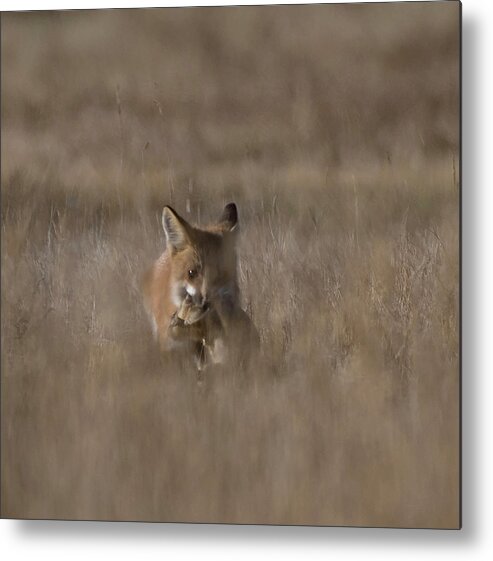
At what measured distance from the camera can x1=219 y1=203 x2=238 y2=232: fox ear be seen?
2051 millimetres

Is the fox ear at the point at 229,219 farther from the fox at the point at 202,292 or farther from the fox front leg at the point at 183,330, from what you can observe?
the fox front leg at the point at 183,330

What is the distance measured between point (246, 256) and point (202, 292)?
0.13 m

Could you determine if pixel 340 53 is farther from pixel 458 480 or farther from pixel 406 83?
pixel 458 480

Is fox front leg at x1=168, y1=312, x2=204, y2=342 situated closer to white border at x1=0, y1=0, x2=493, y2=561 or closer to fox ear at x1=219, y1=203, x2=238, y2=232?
fox ear at x1=219, y1=203, x2=238, y2=232

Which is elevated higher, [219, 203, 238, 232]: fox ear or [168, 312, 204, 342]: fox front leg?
[219, 203, 238, 232]: fox ear

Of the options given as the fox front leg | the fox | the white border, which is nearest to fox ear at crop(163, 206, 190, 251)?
the fox

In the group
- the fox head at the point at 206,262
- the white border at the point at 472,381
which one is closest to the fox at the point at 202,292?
the fox head at the point at 206,262

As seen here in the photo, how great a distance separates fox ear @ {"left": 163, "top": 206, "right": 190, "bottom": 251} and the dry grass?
3cm

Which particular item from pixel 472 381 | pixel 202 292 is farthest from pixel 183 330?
pixel 472 381

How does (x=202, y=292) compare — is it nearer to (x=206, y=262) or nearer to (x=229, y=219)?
(x=206, y=262)

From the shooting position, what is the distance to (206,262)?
80.8 inches

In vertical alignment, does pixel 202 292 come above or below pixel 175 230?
below

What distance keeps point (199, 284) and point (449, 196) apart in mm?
578

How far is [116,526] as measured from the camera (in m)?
2.12
